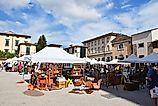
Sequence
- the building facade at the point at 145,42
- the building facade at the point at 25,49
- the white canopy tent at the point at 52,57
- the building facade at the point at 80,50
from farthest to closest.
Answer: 1. the building facade at the point at 80,50
2. the building facade at the point at 25,49
3. the building facade at the point at 145,42
4. the white canopy tent at the point at 52,57

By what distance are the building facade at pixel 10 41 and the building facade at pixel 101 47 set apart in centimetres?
2310

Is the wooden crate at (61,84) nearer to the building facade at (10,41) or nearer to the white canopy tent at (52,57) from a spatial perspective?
the white canopy tent at (52,57)

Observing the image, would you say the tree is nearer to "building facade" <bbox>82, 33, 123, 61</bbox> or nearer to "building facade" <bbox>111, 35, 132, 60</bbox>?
"building facade" <bbox>82, 33, 123, 61</bbox>

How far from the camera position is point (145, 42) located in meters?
39.3

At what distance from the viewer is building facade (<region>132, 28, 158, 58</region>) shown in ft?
124

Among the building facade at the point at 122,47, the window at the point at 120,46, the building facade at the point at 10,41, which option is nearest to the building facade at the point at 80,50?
the building facade at the point at 10,41

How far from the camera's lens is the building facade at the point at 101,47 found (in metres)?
57.7

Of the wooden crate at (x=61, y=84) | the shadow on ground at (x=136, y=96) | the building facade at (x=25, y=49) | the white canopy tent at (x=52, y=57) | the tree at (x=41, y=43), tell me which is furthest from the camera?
the tree at (x=41, y=43)

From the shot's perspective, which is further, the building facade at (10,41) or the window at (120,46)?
the building facade at (10,41)

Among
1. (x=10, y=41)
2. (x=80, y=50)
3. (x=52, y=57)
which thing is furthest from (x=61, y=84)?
(x=10, y=41)

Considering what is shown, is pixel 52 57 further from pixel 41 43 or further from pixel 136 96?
pixel 41 43

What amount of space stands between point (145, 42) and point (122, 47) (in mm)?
8778

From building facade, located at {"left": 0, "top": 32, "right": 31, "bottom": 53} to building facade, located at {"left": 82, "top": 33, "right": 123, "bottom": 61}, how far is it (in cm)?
2310

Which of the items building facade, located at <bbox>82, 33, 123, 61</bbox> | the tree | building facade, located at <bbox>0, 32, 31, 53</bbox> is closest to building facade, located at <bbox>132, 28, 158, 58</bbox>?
building facade, located at <bbox>82, 33, 123, 61</bbox>
